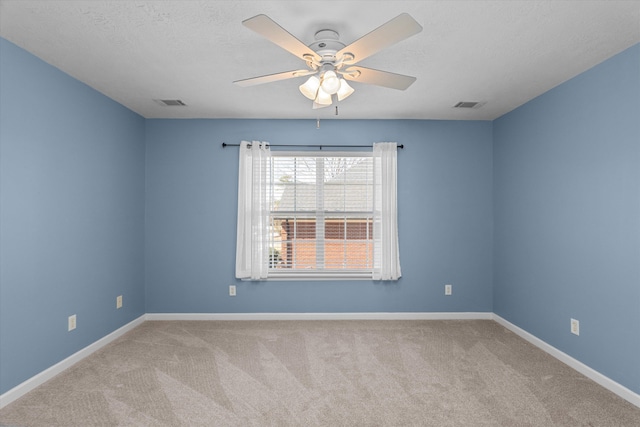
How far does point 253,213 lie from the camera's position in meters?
3.99

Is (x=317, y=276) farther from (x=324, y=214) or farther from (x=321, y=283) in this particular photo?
(x=324, y=214)

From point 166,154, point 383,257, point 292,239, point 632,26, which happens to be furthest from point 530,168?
point 166,154

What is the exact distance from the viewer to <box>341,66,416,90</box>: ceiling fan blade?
2129 millimetres

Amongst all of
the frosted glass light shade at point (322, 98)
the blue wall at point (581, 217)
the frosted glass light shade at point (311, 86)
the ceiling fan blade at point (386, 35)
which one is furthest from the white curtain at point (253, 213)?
the blue wall at point (581, 217)

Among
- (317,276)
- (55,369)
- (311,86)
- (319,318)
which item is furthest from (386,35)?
(55,369)

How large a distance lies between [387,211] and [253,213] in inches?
62.5

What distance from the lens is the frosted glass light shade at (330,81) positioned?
2004mm

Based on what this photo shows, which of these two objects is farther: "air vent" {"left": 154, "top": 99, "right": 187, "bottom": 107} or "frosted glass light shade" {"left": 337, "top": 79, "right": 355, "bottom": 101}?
"air vent" {"left": 154, "top": 99, "right": 187, "bottom": 107}

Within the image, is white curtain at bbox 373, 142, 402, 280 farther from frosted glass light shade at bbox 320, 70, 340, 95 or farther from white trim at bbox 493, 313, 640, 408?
frosted glass light shade at bbox 320, 70, 340, 95

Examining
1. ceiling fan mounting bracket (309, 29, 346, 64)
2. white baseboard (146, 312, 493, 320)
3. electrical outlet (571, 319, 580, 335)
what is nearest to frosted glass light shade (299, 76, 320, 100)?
ceiling fan mounting bracket (309, 29, 346, 64)

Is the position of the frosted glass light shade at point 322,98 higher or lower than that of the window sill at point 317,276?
higher

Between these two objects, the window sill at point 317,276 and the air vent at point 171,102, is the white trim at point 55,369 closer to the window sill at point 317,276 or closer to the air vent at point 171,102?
the window sill at point 317,276

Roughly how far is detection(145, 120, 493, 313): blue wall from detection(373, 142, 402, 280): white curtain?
136 mm

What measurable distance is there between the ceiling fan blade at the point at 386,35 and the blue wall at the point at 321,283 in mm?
2252
